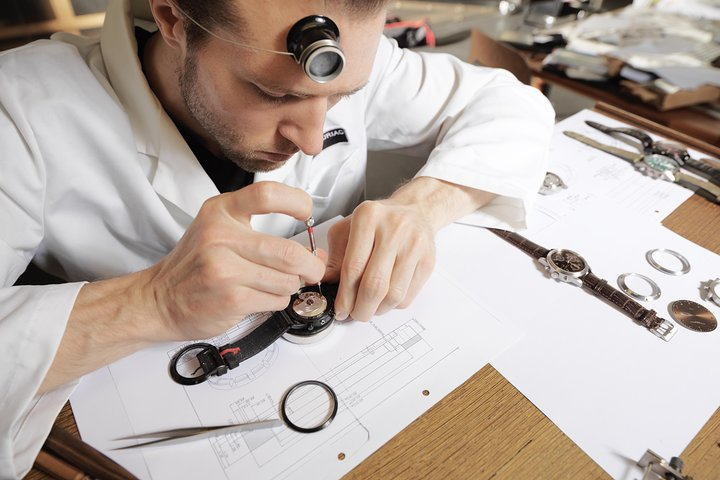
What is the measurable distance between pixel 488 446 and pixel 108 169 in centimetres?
84

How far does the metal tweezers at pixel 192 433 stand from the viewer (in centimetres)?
57

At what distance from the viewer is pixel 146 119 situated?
864 millimetres

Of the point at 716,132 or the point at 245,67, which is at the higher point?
the point at 245,67

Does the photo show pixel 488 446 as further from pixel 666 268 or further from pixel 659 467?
pixel 666 268

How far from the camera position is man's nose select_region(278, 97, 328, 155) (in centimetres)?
73

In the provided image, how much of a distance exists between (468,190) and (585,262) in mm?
278

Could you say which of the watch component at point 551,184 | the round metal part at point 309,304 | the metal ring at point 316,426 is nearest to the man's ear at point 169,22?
the round metal part at point 309,304

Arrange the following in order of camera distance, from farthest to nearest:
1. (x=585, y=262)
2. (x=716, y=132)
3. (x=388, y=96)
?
(x=716, y=132) → (x=388, y=96) → (x=585, y=262)

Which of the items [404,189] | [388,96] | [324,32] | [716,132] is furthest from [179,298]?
[716,132]

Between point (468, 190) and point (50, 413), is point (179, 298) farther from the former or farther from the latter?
point (468, 190)

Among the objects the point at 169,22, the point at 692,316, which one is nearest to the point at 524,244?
the point at 692,316

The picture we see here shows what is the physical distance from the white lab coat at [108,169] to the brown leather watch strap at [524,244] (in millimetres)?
35

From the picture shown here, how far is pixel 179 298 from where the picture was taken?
62cm

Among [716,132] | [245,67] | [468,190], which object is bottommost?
[716,132]
